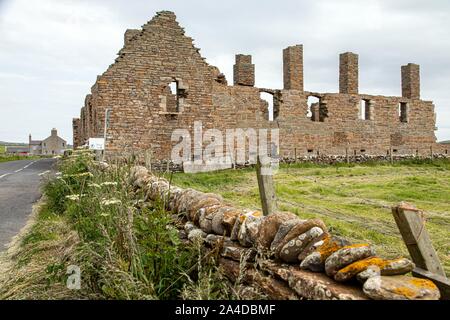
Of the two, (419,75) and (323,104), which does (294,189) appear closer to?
(323,104)

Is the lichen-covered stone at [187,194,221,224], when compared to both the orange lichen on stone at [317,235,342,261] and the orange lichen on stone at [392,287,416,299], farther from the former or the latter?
the orange lichen on stone at [392,287,416,299]

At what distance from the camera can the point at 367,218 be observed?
8.98 metres

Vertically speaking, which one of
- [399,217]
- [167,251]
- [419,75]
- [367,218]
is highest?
[419,75]

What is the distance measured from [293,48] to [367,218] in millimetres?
16295

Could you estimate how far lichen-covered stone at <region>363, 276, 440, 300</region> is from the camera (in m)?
2.46

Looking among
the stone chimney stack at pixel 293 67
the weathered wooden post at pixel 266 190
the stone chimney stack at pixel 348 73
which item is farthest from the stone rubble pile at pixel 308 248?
the stone chimney stack at pixel 348 73

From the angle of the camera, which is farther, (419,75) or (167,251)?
(419,75)

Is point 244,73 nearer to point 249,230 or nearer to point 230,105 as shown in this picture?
point 230,105

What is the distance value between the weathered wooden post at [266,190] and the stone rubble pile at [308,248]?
0.49 m

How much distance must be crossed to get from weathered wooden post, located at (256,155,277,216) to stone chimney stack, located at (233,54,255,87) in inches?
718

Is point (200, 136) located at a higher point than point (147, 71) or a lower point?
lower

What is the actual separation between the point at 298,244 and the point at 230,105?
18.5 m
